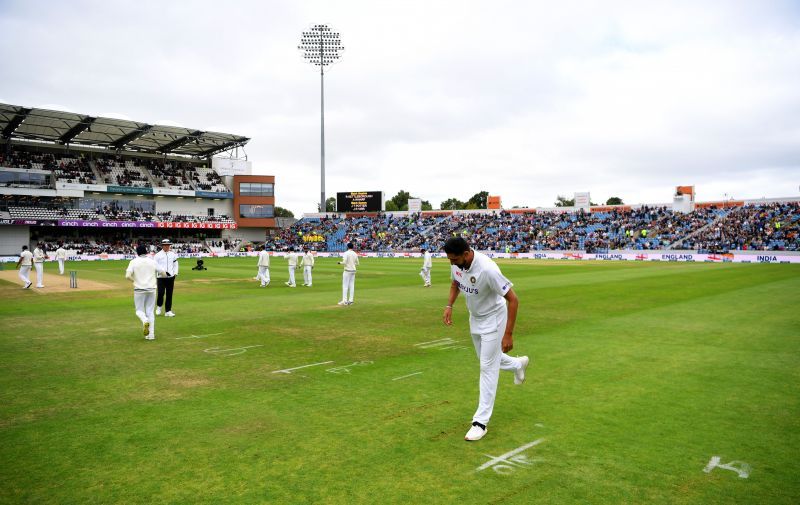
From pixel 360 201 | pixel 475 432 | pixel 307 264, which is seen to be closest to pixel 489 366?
pixel 475 432

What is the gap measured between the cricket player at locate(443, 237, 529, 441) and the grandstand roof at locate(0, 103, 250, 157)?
66667mm

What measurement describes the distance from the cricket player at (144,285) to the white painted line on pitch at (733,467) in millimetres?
11342

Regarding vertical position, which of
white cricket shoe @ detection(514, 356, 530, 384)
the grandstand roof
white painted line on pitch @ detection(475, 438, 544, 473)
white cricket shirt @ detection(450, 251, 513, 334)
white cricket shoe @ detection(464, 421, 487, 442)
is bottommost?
white painted line on pitch @ detection(475, 438, 544, 473)

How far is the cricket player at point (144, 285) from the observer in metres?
11.9

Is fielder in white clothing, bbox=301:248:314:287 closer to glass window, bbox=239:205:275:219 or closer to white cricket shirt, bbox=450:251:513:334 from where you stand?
white cricket shirt, bbox=450:251:513:334

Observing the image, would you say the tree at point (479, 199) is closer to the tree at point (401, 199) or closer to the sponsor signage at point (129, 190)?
the tree at point (401, 199)

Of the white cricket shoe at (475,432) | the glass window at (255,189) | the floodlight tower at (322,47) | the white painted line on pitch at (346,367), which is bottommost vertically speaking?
the white painted line on pitch at (346,367)

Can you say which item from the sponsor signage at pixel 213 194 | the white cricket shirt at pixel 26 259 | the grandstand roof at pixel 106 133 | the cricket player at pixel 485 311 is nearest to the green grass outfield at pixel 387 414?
the cricket player at pixel 485 311

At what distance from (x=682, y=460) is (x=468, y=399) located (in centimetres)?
289

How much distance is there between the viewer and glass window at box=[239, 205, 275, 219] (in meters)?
85.4

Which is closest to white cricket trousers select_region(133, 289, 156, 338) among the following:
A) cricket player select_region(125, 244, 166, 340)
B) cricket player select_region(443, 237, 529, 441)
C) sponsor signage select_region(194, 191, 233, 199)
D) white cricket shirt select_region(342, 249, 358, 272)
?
cricket player select_region(125, 244, 166, 340)

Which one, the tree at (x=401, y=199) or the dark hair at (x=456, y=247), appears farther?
the tree at (x=401, y=199)

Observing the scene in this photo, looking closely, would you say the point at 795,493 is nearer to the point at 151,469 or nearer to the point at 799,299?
the point at 151,469

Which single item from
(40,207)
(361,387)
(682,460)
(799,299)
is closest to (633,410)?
(682,460)
